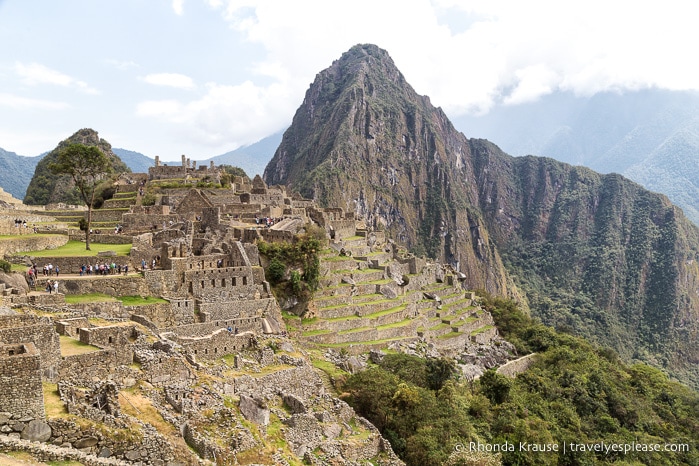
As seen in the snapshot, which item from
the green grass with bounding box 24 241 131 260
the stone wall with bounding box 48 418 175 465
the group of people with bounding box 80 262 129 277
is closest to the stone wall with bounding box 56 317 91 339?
the stone wall with bounding box 48 418 175 465

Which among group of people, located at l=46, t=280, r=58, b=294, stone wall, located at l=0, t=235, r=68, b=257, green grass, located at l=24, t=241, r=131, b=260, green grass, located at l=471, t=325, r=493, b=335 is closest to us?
group of people, located at l=46, t=280, r=58, b=294

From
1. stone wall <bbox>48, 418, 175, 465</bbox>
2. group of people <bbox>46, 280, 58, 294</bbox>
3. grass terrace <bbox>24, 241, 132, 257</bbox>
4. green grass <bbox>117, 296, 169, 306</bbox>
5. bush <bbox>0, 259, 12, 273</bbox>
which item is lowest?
stone wall <bbox>48, 418, 175, 465</bbox>

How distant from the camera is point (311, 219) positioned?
148 feet

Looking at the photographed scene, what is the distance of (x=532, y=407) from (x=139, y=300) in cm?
2741

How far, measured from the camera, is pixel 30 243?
85.4 ft

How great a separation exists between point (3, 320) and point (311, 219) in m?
32.6

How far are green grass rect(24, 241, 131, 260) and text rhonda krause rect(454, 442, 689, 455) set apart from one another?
19456mm

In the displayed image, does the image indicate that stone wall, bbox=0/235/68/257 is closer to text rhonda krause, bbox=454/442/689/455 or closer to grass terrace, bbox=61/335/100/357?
grass terrace, bbox=61/335/100/357

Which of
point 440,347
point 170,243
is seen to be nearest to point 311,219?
point 440,347

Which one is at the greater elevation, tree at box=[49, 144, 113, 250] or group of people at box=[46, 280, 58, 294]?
tree at box=[49, 144, 113, 250]

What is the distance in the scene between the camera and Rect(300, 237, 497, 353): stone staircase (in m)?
33.1

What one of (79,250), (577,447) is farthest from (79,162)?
(577,447)

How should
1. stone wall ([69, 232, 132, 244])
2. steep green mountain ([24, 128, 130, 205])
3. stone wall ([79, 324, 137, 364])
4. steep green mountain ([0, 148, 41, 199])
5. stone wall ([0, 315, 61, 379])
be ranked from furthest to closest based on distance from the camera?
1. steep green mountain ([0, 148, 41, 199])
2. steep green mountain ([24, 128, 130, 205])
3. stone wall ([69, 232, 132, 244])
4. stone wall ([79, 324, 137, 364])
5. stone wall ([0, 315, 61, 379])

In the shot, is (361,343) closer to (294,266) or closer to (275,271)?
(294,266)
